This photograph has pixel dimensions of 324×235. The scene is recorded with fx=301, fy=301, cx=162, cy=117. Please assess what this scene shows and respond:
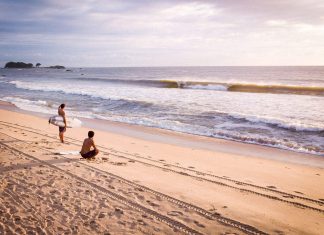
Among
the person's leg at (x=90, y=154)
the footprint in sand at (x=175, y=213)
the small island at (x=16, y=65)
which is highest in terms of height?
the small island at (x=16, y=65)

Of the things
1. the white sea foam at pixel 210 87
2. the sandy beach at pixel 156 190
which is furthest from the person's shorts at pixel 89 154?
the white sea foam at pixel 210 87

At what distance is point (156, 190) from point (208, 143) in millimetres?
6238

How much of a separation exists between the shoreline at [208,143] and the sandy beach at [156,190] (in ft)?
0.39

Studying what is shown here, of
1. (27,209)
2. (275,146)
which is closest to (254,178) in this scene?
(275,146)

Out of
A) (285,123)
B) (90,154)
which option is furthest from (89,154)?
(285,123)

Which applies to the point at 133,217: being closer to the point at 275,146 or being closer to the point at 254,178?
the point at 254,178

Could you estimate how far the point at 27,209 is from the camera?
535 centimetres

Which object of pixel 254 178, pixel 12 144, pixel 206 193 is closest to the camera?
pixel 206 193

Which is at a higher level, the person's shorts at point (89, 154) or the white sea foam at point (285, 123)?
the white sea foam at point (285, 123)

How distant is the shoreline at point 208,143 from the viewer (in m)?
10.4

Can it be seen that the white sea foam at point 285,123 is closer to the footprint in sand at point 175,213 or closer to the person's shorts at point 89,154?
the person's shorts at point 89,154

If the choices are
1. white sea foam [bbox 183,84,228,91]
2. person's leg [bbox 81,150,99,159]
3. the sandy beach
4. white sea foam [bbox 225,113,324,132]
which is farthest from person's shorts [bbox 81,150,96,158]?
white sea foam [bbox 183,84,228,91]

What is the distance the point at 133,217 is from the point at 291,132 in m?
11.1

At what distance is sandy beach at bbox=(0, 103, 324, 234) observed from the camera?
5043 mm
